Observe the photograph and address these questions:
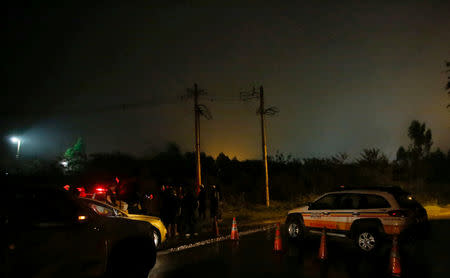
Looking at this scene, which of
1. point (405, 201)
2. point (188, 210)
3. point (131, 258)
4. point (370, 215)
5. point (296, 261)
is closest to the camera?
point (131, 258)

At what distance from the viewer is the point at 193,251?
1100 cm

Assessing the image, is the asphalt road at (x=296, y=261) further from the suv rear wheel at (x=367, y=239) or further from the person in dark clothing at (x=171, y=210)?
the person in dark clothing at (x=171, y=210)

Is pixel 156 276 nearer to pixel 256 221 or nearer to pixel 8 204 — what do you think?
pixel 8 204

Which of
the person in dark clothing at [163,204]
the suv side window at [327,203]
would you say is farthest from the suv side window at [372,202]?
the person in dark clothing at [163,204]

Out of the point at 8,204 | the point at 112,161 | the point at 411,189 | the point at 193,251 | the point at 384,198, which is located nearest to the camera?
the point at 8,204

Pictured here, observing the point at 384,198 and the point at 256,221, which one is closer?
the point at 384,198

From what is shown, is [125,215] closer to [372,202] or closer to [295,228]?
[295,228]

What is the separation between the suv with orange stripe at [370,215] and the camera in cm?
996

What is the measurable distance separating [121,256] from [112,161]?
49.7 metres

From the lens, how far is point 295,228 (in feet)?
41.1

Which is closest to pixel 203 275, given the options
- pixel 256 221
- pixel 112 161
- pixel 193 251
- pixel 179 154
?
pixel 193 251

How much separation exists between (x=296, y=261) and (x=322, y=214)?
8.35 feet

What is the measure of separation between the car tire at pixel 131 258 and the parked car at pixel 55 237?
0.06 ft

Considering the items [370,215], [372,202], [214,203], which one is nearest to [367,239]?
[370,215]
